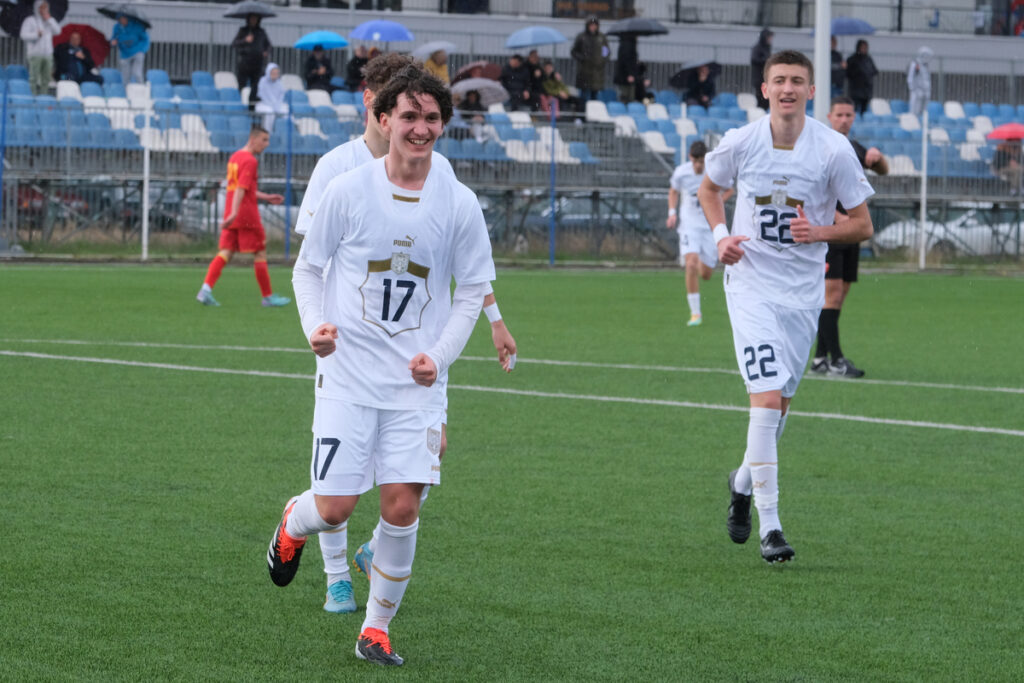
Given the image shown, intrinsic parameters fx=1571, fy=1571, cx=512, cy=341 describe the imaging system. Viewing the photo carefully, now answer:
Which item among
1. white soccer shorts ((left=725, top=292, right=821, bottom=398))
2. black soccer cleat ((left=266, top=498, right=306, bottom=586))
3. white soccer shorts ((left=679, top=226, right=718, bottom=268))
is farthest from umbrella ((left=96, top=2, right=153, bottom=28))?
black soccer cleat ((left=266, top=498, right=306, bottom=586))

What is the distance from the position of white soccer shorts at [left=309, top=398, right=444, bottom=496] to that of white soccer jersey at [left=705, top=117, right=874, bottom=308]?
2.67 m

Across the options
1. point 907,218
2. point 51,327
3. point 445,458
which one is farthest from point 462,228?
point 907,218

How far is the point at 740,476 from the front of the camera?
285 inches

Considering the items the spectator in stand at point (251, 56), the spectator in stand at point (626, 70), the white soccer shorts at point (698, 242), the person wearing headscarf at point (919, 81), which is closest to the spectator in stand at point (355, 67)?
the spectator in stand at point (251, 56)

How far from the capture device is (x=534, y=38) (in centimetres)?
3409

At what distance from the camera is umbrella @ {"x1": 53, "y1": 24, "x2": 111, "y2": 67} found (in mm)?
31125

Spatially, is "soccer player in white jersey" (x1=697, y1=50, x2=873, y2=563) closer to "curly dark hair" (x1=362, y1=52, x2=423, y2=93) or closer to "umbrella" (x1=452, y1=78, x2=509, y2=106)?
"curly dark hair" (x1=362, y1=52, x2=423, y2=93)

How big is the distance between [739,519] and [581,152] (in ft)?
73.4

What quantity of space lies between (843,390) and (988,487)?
4021mm

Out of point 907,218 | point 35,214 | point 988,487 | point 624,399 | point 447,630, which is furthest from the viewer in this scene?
point 907,218

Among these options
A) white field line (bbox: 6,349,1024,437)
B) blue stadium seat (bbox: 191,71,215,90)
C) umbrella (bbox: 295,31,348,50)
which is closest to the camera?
white field line (bbox: 6,349,1024,437)

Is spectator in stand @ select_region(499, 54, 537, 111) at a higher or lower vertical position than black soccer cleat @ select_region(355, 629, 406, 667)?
higher

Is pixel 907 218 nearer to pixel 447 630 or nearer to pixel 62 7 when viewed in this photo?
pixel 62 7

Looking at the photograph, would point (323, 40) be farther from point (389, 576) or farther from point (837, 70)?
point (389, 576)
